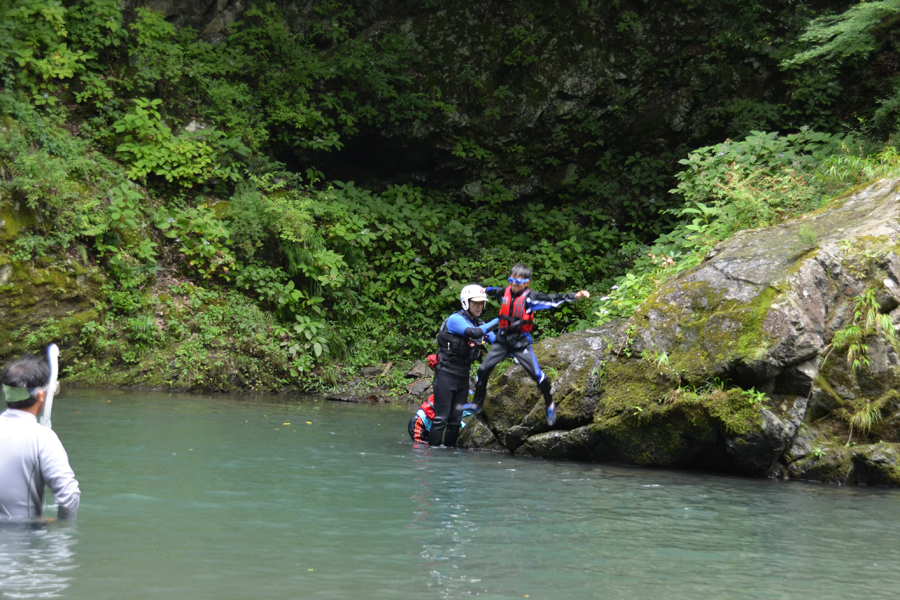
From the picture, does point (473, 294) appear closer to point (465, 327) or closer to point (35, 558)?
point (465, 327)

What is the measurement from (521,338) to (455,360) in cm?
105

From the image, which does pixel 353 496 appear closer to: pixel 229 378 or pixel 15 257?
pixel 229 378

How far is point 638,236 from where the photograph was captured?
1784 centimetres

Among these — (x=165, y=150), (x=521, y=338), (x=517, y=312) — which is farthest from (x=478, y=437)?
(x=165, y=150)

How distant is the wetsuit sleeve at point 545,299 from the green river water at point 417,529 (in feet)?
6.00

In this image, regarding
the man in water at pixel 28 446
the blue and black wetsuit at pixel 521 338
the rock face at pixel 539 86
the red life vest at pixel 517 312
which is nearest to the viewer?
the man in water at pixel 28 446

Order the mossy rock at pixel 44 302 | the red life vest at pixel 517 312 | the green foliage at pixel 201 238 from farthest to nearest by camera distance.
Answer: the green foliage at pixel 201 238
the mossy rock at pixel 44 302
the red life vest at pixel 517 312

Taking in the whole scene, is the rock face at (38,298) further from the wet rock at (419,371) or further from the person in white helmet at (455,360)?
the person in white helmet at (455,360)

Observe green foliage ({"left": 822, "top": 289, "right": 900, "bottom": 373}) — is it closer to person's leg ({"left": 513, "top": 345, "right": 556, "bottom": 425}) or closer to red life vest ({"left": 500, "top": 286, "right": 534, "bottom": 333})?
person's leg ({"left": 513, "top": 345, "right": 556, "bottom": 425})

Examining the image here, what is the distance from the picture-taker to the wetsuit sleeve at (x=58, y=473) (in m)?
4.28

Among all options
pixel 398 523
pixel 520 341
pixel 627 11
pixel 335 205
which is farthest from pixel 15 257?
pixel 627 11

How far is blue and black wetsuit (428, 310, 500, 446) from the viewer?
31.3 feet

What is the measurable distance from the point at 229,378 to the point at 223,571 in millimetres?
9892

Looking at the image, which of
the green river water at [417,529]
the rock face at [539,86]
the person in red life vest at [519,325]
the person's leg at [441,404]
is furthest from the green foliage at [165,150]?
the person in red life vest at [519,325]
